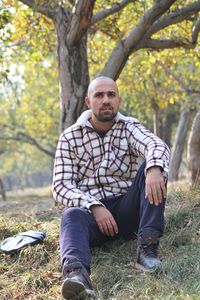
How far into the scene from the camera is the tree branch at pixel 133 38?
6.89 meters

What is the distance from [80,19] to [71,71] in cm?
89

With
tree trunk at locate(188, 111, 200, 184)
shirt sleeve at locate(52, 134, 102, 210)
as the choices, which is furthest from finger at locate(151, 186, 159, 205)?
tree trunk at locate(188, 111, 200, 184)

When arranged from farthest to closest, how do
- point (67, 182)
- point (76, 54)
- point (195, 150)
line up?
point (195, 150)
point (76, 54)
point (67, 182)

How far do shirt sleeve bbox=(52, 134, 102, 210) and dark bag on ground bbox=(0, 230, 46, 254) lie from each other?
726 millimetres

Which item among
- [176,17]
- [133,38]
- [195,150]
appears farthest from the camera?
[195,150]

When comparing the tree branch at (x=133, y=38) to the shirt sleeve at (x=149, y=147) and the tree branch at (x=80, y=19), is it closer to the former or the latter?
the tree branch at (x=80, y=19)

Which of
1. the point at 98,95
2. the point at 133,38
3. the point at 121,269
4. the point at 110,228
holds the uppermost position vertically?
the point at 133,38

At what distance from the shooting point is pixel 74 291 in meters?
3.52

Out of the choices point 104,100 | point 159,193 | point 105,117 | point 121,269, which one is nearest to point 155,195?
point 159,193

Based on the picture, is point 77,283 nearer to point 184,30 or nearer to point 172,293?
point 172,293

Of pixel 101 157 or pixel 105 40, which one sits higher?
pixel 105 40

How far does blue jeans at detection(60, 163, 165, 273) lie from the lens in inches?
151

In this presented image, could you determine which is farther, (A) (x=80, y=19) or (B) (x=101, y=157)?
(A) (x=80, y=19)

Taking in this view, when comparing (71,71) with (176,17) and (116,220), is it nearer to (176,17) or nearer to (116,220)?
(176,17)
